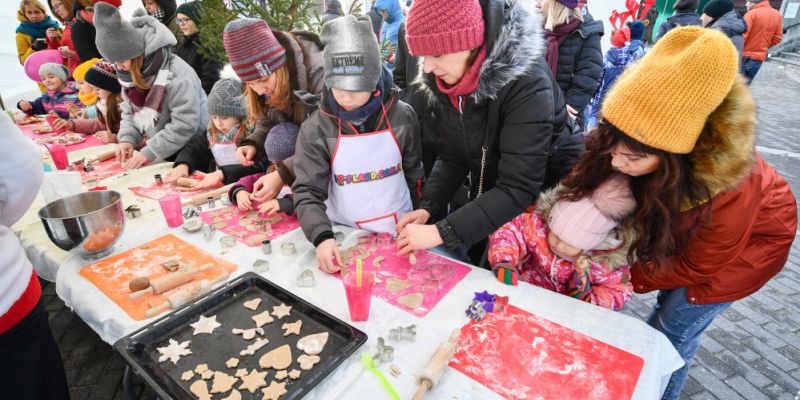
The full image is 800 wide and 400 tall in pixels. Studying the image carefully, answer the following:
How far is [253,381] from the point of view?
1135mm

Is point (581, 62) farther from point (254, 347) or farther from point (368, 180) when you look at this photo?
point (254, 347)

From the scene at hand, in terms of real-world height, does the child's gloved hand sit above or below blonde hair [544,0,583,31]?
below

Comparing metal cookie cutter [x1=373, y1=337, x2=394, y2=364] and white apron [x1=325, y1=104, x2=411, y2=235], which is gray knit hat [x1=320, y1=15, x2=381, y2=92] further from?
metal cookie cutter [x1=373, y1=337, x2=394, y2=364]

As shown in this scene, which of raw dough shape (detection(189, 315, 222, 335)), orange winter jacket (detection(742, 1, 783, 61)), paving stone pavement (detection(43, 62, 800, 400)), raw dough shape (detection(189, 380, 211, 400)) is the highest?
raw dough shape (detection(189, 380, 211, 400))

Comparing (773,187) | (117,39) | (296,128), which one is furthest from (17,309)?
(773,187)

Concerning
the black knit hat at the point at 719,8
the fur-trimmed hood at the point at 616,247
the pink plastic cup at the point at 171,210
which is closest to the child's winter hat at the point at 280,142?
the pink plastic cup at the point at 171,210

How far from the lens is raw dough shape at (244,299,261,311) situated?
145 centimetres

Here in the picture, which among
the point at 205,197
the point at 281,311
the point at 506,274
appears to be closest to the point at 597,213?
the point at 506,274

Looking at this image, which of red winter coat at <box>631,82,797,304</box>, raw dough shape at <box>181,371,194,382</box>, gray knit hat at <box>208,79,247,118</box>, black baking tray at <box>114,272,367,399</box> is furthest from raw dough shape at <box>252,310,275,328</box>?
gray knit hat at <box>208,79,247,118</box>

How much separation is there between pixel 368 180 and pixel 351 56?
62cm

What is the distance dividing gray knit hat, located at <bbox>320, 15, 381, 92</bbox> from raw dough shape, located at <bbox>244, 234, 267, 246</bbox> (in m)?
0.84

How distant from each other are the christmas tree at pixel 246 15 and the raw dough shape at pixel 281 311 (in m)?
2.86

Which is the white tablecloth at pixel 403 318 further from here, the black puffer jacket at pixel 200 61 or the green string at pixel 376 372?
the black puffer jacket at pixel 200 61

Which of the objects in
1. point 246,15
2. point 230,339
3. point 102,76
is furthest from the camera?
point 246,15
